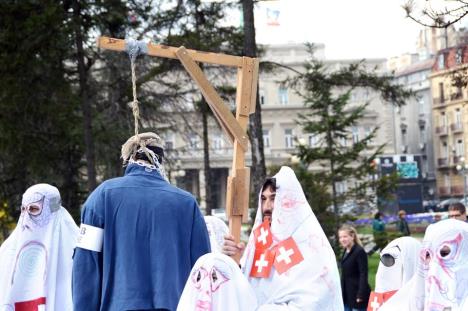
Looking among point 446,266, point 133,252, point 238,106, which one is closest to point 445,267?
point 446,266

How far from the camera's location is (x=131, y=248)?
673 centimetres

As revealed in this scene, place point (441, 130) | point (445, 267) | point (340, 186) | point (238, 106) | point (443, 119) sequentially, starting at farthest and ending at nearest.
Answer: point (441, 130)
point (443, 119)
point (340, 186)
point (238, 106)
point (445, 267)

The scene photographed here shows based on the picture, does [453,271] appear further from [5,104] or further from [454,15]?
[5,104]

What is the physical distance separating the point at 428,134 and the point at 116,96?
87.1m

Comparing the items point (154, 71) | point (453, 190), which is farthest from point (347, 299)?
point (453, 190)

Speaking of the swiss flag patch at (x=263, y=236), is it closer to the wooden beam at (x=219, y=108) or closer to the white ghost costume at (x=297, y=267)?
the white ghost costume at (x=297, y=267)

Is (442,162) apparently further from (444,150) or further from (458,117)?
(458,117)

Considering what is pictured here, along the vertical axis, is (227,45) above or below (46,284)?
above

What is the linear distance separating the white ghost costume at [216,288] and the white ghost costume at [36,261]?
400 centimetres

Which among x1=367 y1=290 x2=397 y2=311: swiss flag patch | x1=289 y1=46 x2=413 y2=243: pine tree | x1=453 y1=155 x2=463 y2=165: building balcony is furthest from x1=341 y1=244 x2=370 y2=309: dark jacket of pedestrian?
x1=453 y1=155 x2=463 y2=165: building balcony

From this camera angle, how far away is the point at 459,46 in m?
11.7

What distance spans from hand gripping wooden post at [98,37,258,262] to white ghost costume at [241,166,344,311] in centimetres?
61

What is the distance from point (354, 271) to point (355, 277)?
114 millimetres

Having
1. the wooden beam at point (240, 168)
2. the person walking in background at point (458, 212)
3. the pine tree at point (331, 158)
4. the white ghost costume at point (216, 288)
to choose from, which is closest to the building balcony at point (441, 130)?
the pine tree at point (331, 158)
